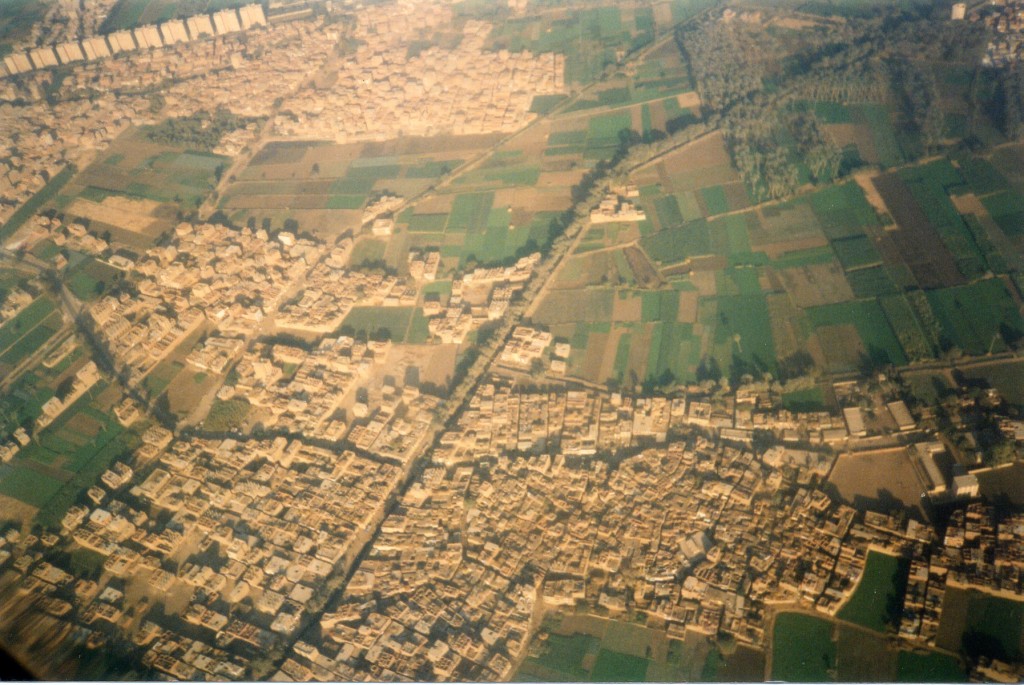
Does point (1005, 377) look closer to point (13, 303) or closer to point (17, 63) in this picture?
point (13, 303)

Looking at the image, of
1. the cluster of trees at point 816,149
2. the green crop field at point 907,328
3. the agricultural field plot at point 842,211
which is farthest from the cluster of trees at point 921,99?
the green crop field at point 907,328

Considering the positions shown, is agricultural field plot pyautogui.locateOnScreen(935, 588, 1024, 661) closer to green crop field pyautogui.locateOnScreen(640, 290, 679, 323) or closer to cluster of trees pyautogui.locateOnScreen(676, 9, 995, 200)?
green crop field pyautogui.locateOnScreen(640, 290, 679, 323)

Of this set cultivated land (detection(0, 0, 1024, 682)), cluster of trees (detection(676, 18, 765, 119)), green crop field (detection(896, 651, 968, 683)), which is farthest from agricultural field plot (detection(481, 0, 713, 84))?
green crop field (detection(896, 651, 968, 683))

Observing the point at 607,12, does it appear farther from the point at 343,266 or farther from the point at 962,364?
the point at 962,364

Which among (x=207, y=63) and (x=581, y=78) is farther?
(x=207, y=63)

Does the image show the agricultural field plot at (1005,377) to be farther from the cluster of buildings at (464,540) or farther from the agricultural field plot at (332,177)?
the agricultural field plot at (332,177)

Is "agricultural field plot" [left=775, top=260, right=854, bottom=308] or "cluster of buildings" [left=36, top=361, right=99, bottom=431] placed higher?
"cluster of buildings" [left=36, top=361, right=99, bottom=431]

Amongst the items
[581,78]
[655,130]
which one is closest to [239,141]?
[581,78]
